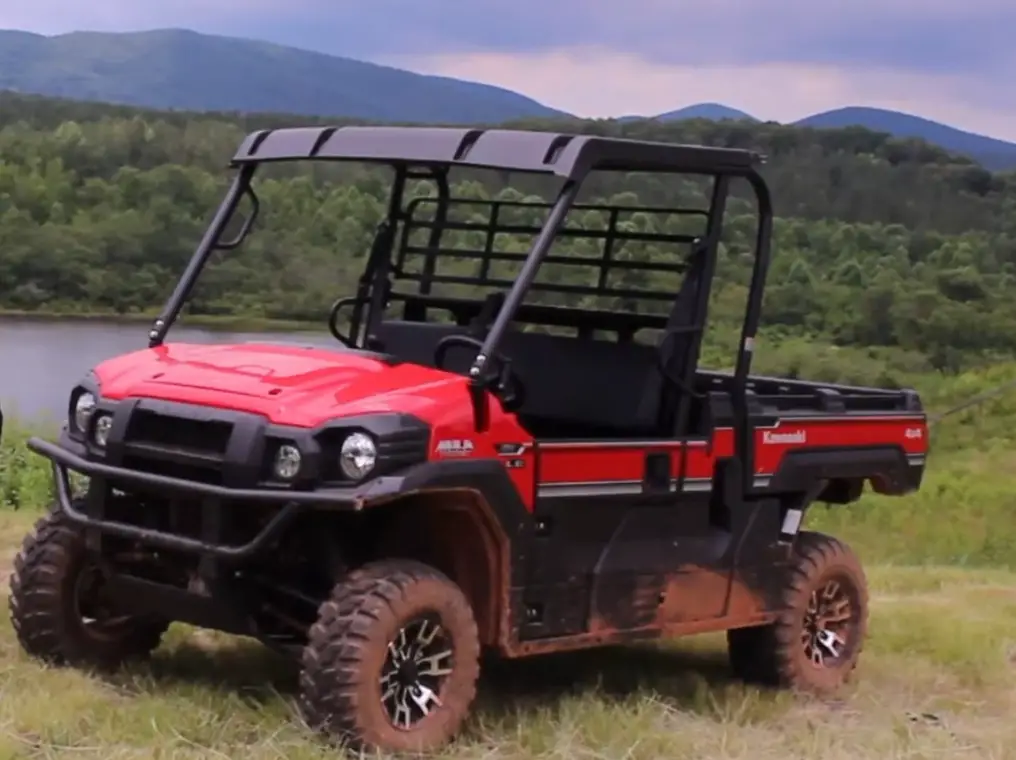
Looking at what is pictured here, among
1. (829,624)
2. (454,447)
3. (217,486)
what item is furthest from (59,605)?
(829,624)

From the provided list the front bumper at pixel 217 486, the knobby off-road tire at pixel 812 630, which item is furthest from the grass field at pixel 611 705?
the front bumper at pixel 217 486

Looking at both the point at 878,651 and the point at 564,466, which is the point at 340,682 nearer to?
the point at 564,466

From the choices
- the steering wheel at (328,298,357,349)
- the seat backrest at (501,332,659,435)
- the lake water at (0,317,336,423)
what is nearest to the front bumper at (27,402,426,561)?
the seat backrest at (501,332,659,435)

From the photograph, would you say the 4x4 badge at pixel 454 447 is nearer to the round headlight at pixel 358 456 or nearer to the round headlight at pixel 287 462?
the round headlight at pixel 358 456

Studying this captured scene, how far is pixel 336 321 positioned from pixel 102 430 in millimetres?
1694

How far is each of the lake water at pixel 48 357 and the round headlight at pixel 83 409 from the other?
15.5ft

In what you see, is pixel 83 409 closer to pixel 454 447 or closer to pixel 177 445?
pixel 177 445

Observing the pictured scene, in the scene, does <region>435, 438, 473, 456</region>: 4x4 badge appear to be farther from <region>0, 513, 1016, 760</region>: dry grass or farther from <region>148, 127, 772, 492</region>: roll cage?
<region>0, 513, 1016, 760</region>: dry grass

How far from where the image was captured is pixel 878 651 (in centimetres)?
791

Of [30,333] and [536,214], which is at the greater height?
[536,214]

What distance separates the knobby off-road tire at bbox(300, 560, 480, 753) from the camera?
17.2 ft

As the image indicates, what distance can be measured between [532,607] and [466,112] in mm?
22785

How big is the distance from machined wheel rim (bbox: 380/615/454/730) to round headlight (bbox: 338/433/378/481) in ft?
1.58

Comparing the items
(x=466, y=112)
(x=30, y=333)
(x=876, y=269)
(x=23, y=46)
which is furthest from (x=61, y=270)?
(x=23, y=46)
